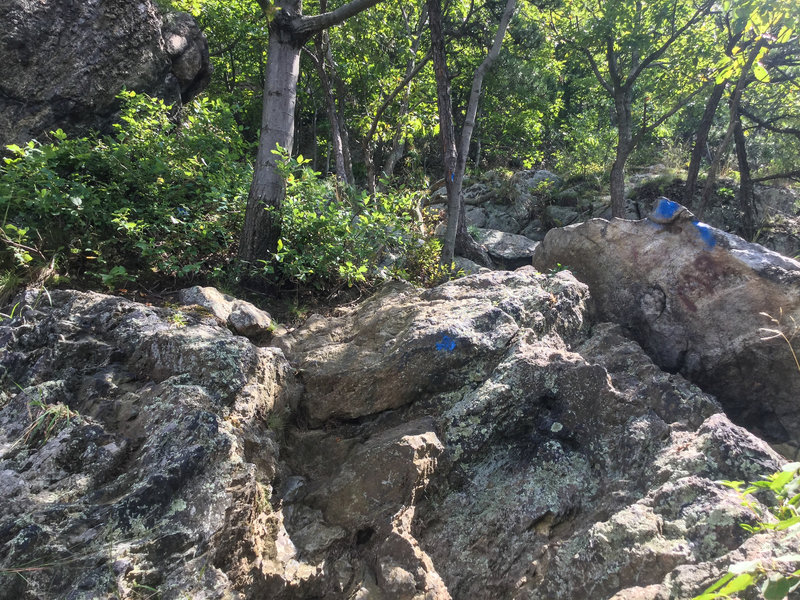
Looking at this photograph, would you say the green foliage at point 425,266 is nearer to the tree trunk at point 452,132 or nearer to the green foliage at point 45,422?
the tree trunk at point 452,132

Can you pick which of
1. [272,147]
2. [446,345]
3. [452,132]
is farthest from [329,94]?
[446,345]

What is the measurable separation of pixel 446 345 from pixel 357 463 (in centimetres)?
97

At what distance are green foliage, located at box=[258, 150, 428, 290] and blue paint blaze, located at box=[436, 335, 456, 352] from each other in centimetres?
133

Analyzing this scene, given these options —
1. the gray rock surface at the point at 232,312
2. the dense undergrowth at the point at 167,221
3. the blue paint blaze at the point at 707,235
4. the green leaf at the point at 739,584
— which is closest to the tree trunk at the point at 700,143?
the blue paint blaze at the point at 707,235

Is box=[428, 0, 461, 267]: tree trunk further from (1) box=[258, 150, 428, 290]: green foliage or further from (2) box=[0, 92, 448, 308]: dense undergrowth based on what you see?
(1) box=[258, 150, 428, 290]: green foliage

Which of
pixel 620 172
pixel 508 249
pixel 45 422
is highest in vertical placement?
pixel 620 172

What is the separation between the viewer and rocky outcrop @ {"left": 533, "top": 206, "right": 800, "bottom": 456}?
12.1 feet

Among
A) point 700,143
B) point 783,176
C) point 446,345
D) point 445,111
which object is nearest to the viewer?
point 446,345

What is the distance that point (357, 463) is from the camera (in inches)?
112

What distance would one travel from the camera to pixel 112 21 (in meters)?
6.41

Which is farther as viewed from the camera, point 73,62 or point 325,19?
point 73,62

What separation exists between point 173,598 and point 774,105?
16.2 metres

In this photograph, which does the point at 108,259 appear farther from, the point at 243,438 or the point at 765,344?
the point at 765,344

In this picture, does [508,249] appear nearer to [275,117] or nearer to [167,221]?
[275,117]
